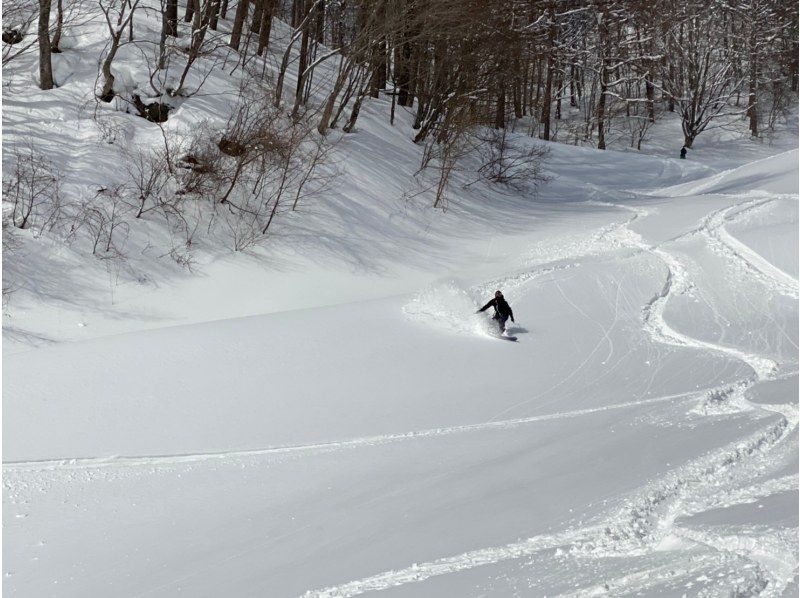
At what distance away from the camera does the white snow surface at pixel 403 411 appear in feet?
27.4

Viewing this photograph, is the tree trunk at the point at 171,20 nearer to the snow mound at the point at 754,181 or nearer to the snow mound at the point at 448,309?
the snow mound at the point at 448,309

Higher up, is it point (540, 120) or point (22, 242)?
point (540, 120)

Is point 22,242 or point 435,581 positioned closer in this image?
point 435,581

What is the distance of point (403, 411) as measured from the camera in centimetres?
1265

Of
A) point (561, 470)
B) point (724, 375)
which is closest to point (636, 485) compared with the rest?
point (561, 470)

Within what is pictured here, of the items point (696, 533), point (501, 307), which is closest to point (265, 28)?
point (501, 307)

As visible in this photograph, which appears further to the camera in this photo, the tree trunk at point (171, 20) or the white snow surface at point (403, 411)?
the tree trunk at point (171, 20)

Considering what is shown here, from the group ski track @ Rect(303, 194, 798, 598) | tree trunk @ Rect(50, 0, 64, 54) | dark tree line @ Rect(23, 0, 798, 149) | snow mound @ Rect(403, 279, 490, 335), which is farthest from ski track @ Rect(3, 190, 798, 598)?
tree trunk @ Rect(50, 0, 64, 54)

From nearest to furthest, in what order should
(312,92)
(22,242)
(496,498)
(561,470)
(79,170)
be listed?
(496,498) → (561,470) → (22,242) → (79,170) → (312,92)

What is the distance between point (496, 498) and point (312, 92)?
62.8ft

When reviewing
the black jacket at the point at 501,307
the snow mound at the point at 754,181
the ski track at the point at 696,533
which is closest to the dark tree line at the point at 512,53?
the snow mound at the point at 754,181

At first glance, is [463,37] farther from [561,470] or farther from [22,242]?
[561,470]

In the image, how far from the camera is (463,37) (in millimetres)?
27578

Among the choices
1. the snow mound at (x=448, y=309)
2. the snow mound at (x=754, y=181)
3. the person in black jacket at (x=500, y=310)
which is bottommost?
the snow mound at (x=448, y=309)
